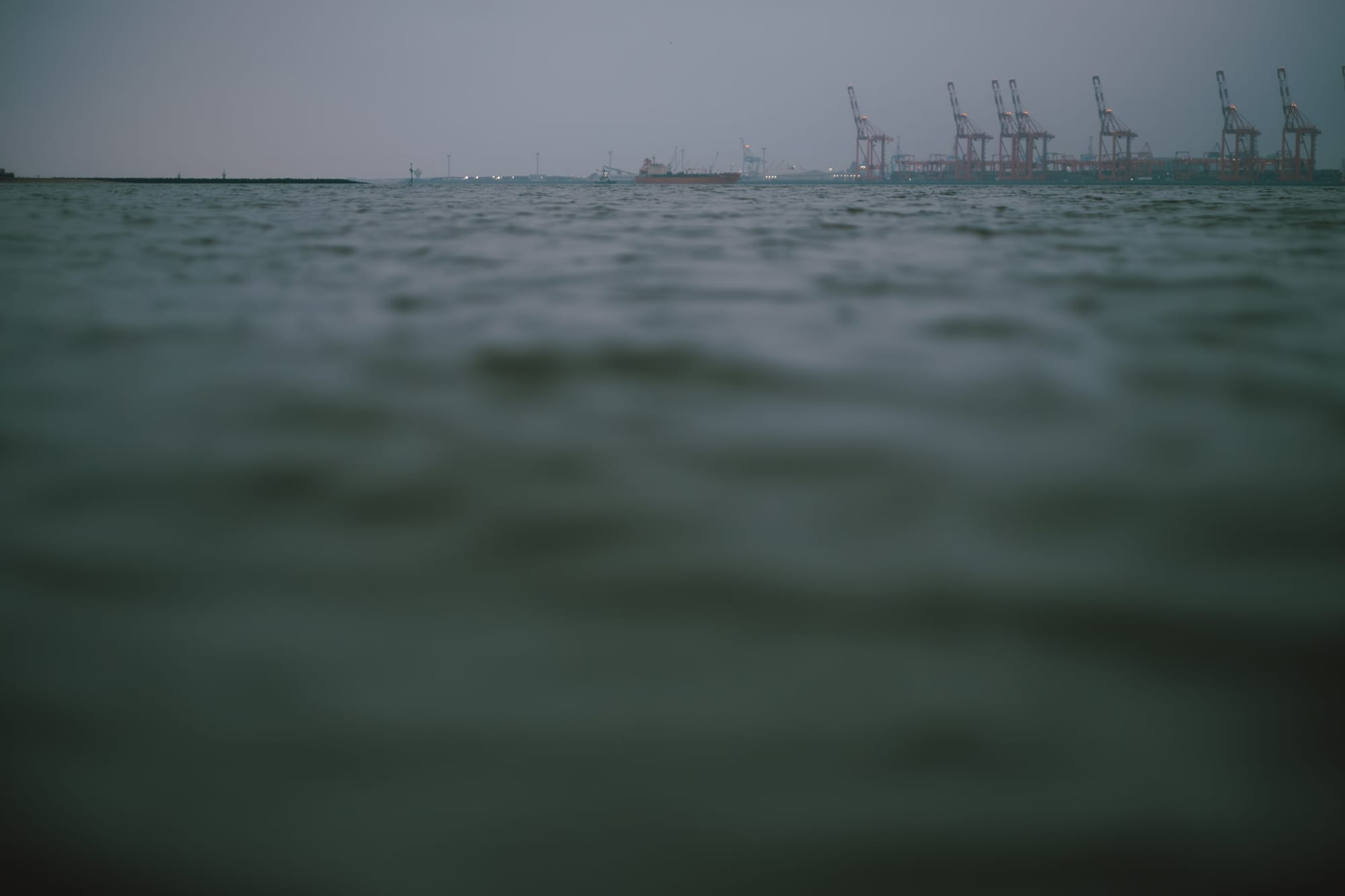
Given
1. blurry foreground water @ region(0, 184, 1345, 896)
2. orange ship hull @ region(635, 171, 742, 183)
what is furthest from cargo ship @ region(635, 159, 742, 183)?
blurry foreground water @ region(0, 184, 1345, 896)

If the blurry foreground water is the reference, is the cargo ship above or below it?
above

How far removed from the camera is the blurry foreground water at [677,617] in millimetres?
895

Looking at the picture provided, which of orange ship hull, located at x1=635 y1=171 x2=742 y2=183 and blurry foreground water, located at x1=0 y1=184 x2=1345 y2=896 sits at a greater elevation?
orange ship hull, located at x1=635 y1=171 x2=742 y2=183

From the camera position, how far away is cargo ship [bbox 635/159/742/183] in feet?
284

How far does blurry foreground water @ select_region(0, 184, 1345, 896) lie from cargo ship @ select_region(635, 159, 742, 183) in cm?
8771

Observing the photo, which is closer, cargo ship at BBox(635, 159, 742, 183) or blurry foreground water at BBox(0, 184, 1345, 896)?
blurry foreground water at BBox(0, 184, 1345, 896)

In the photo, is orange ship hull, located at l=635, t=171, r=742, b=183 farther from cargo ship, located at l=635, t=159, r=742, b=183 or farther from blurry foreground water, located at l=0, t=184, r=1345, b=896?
blurry foreground water, located at l=0, t=184, r=1345, b=896

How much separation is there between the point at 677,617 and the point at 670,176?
94.1m

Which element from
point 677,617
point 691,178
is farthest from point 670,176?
point 677,617

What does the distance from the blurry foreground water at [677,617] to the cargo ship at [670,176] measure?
87.7 meters

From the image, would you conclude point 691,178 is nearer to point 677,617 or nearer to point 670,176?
point 670,176

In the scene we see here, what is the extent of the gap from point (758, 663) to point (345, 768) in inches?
22.2

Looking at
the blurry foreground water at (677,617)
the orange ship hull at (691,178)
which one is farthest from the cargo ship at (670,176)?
the blurry foreground water at (677,617)

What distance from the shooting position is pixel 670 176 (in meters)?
90.0
